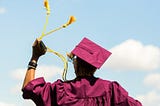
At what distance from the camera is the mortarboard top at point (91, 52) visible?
608cm

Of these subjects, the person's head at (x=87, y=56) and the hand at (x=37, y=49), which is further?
the person's head at (x=87, y=56)

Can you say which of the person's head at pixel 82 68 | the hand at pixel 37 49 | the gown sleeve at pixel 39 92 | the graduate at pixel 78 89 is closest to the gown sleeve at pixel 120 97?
the graduate at pixel 78 89

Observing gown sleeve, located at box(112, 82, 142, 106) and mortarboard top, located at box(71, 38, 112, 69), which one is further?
mortarboard top, located at box(71, 38, 112, 69)

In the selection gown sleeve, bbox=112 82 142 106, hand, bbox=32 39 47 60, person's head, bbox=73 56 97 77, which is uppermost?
hand, bbox=32 39 47 60

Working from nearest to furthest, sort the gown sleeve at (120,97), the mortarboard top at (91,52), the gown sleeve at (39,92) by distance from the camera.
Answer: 1. the gown sleeve at (39,92)
2. the gown sleeve at (120,97)
3. the mortarboard top at (91,52)

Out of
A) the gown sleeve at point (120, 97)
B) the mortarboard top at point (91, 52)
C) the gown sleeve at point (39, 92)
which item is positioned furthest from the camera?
the mortarboard top at point (91, 52)

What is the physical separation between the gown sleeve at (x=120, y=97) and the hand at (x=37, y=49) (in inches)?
36.4

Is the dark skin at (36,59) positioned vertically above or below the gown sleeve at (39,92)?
above

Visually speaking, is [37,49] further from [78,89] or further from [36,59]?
[78,89]

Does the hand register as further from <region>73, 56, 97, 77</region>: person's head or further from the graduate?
<region>73, 56, 97, 77</region>: person's head

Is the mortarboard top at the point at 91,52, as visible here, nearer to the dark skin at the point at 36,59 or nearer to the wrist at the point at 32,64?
the dark skin at the point at 36,59

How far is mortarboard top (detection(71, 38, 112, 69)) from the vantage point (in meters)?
6.08

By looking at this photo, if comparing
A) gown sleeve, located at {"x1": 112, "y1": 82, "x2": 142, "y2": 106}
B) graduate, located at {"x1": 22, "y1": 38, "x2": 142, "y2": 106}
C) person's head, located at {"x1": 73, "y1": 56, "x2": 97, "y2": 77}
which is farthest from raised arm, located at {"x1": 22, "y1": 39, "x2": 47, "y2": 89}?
gown sleeve, located at {"x1": 112, "y1": 82, "x2": 142, "y2": 106}

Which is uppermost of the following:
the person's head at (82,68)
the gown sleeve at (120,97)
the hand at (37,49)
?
the hand at (37,49)
